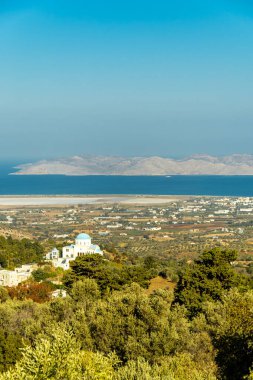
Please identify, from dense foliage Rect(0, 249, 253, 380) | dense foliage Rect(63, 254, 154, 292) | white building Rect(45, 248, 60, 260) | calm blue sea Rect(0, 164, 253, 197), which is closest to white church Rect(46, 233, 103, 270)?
white building Rect(45, 248, 60, 260)

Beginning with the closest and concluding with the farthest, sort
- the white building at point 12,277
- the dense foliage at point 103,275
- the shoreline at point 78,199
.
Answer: the dense foliage at point 103,275
the white building at point 12,277
the shoreline at point 78,199

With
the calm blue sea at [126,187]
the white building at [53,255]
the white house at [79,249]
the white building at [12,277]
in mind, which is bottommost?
the white building at [12,277]

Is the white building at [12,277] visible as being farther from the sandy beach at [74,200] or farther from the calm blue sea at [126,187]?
the calm blue sea at [126,187]

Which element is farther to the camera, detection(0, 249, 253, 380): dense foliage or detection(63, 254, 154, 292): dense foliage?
detection(63, 254, 154, 292): dense foliage

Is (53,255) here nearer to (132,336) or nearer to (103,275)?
(103,275)

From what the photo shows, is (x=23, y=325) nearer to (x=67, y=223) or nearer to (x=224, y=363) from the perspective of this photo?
(x=224, y=363)

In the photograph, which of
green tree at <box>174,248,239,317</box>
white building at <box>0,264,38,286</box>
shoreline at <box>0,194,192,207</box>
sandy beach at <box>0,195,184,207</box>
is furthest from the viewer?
shoreline at <box>0,194,192,207</box>

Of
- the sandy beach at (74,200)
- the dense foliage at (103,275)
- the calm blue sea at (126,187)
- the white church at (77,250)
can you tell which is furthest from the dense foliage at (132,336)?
the calm blue sea at (126,187)

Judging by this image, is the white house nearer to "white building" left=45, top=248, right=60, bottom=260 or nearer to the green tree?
"white building" left=45, top=248, right=60, bottom=260

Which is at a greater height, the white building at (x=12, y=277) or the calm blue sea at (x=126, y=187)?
the calm blue sea at (x=126, y=187)
